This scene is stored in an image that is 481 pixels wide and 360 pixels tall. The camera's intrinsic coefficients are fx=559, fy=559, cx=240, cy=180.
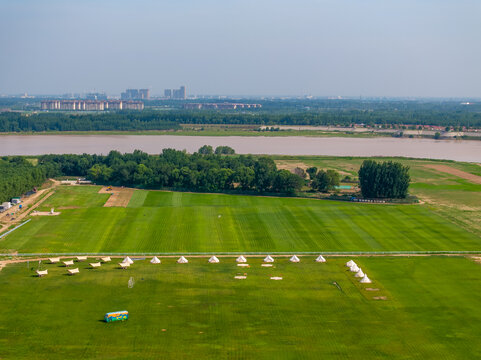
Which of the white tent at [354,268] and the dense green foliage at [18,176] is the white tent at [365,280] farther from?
the dense green foliage at [18,176]

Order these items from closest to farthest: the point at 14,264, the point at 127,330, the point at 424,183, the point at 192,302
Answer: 1. the point at 127,330
2. the point at 192,302
3. the point at 14,264
4. the point at 424,183

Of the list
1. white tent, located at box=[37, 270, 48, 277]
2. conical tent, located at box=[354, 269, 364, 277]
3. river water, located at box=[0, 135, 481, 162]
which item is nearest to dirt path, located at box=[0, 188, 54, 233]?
white tent, located at box=[37, 270, 48, 277]

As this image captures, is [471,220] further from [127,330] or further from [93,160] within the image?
[93,160]

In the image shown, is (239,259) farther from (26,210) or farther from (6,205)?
(6,205)

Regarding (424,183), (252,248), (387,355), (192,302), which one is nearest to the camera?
(387,355)

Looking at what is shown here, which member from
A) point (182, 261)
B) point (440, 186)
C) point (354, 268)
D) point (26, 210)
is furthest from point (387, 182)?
point (26, 210)

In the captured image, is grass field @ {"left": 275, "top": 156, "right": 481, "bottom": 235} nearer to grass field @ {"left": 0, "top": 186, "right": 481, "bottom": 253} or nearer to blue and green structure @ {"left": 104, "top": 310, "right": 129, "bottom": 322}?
grass field @ {"left": 0, "top": 186, "right": 481, "bottom": 253}

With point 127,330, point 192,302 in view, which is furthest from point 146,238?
point 127,330
